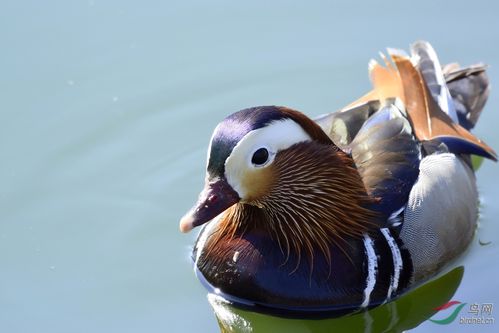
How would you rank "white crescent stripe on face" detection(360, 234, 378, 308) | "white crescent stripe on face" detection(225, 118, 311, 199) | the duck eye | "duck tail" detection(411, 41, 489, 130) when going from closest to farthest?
"white crescent stripe on face" detection(225, 118, 311, 199), the duck eye, "white crescent stripe on face" detection(360, 234, 378, 308), "duck tail" detection(411, 41, 489, 130)

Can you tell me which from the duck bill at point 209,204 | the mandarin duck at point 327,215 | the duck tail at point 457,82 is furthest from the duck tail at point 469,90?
the duck bill at point 209,204

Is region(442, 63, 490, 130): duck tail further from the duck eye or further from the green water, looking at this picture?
the duck eye

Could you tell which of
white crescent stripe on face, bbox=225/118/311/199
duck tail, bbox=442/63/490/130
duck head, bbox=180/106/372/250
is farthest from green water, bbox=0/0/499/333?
white crescent stripe on face, bbox=225/118/311/199

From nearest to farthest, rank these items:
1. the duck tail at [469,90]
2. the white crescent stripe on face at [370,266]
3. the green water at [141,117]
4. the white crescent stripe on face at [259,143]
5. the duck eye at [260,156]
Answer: the white crescent stripe on face at [259,143], the duck eye at [260,156], the white crescent stripe on face at [370,266], the green water at [141,117], the duck tail at [469,90]

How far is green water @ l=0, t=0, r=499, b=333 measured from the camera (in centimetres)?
587

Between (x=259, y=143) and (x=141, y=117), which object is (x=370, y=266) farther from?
(x=141, y=117)

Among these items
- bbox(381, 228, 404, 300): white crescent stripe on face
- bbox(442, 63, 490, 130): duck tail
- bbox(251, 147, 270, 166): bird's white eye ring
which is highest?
bbox(251, 147, 270, 166): bird's white eye ring

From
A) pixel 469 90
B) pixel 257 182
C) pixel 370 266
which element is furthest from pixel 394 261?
pixel 469 90

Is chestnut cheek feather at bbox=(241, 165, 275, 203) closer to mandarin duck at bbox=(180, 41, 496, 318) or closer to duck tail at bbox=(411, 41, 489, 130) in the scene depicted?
mandarin duck at bbox=(180, 41, 496, 318)

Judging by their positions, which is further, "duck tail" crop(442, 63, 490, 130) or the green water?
"duck tail" crop(442, 63, 490, 130)

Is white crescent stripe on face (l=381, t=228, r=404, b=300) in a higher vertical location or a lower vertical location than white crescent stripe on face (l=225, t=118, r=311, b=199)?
lower

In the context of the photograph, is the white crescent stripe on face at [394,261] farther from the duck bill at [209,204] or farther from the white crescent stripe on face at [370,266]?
the duck bill at [209,204]

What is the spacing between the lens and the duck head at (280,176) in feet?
16.5

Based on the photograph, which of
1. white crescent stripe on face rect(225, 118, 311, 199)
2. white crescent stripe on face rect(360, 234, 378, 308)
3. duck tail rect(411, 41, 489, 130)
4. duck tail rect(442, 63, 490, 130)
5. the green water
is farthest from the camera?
duck tail rect(442, 63, 490, 130)
